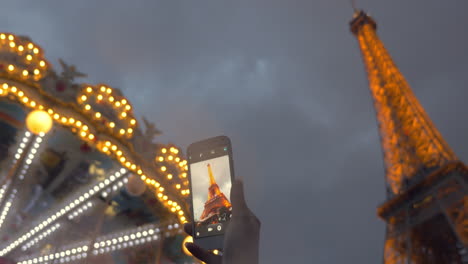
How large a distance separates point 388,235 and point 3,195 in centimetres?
2000

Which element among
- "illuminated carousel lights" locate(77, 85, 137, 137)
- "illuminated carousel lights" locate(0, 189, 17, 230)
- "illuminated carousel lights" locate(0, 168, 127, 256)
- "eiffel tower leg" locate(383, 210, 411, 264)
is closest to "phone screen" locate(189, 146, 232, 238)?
"illuminated carousel lights" locate(77, 85, 137, 137)

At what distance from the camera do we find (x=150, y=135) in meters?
6.85

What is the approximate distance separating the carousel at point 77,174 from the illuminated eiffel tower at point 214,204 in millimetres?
4746

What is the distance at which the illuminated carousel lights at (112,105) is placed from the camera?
6.02 metres

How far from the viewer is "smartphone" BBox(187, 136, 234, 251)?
177cm

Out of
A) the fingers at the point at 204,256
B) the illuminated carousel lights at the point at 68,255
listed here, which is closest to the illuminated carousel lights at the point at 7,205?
the illuminated carousel lights at the point at 68,255

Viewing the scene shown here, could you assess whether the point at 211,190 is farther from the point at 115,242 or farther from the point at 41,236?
the point at 41,236

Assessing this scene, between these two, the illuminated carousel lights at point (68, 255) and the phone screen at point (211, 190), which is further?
the illuminated carousel lights at point (68, 255)

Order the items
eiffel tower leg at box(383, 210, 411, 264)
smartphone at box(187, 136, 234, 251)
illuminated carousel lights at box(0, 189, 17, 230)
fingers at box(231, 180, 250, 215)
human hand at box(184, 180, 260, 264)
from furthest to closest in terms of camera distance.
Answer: eiffel tower leg at box(383, 210, 411, 264) → illuminated carousel lights at box(0, 189, 17, 230) → smartphone at box(187, 136, 234, 251) → fingers at box(231, 180, 250, 215) → human hand at box(184, 180, 260, 264)

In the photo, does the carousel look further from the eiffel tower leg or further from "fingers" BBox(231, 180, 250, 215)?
the eiffel tower leg

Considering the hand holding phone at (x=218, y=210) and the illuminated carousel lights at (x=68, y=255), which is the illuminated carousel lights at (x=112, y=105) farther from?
the hand holding phone at (x=218, y=210)

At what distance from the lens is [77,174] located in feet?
23.8

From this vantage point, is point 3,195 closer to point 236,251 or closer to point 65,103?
point 65,103

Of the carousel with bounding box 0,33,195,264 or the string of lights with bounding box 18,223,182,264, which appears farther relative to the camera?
the string of lights with bounding box 18,223,182,264
